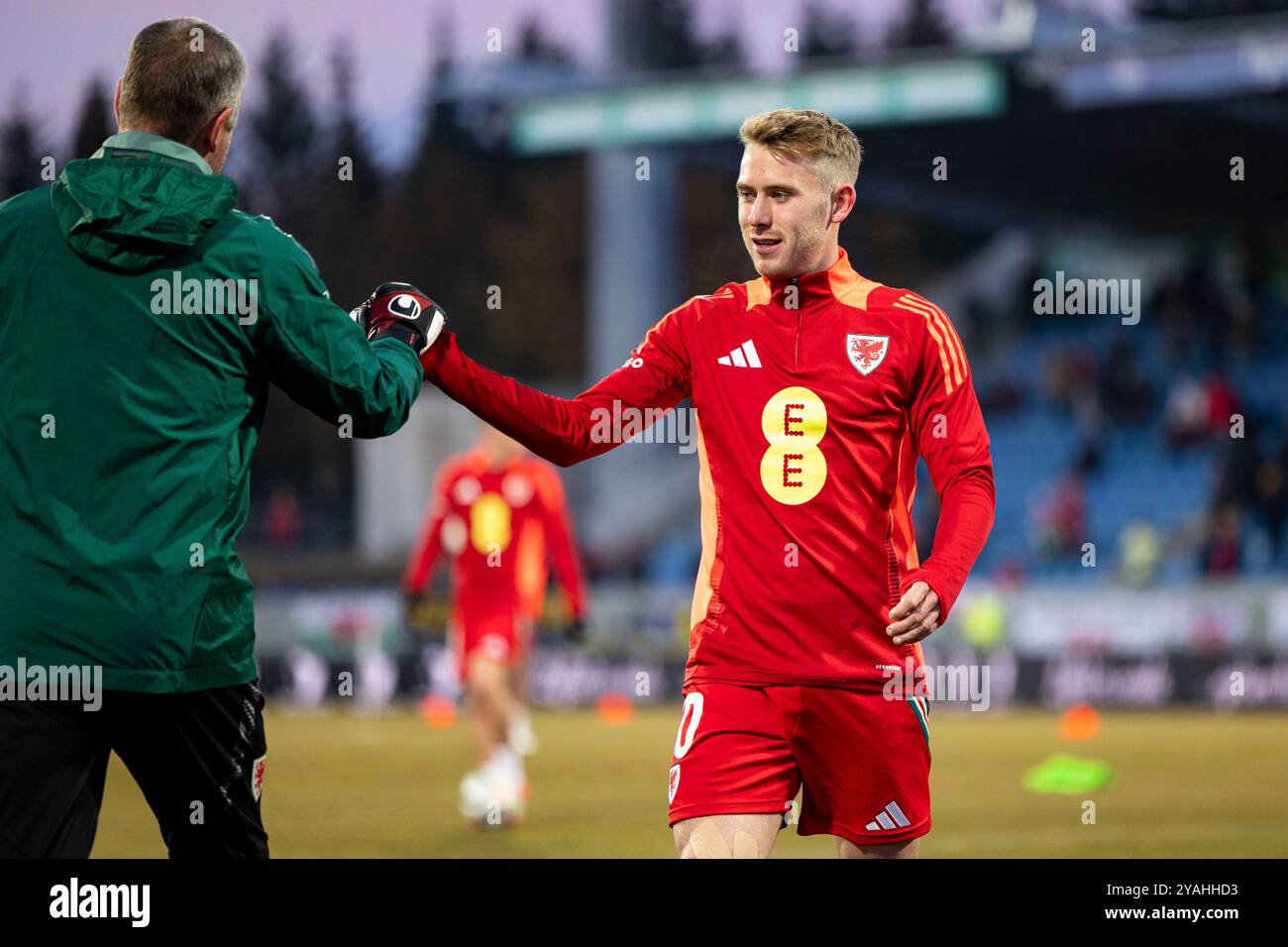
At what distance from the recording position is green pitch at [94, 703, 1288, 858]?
9633mm

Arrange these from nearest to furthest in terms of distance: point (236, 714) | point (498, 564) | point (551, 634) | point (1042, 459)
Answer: point (236, 714) → point (498, 564) → point (551, 634) → point (1042, 459)

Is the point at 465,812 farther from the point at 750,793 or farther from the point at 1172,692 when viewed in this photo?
the point at 1172,692

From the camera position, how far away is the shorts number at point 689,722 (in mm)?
4859

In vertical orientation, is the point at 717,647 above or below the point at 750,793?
above

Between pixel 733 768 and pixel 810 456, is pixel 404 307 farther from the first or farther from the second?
pixel 733 768

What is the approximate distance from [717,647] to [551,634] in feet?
55.6

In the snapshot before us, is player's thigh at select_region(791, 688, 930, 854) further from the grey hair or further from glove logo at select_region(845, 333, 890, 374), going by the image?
the grey hair

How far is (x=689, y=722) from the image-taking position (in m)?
4.89

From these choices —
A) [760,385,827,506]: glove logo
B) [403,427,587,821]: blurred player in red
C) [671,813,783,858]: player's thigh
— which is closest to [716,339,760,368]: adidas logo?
[760,385,827,506]: glove logo

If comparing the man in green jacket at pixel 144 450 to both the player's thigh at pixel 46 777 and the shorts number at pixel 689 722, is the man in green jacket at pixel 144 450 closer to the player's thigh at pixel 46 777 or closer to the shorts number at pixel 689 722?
the player's thigh at pixel 46 777

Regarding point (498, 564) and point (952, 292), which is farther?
point (952, 292)

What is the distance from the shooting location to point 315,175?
196 ft

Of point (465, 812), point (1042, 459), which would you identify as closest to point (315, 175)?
point (1042, 459)

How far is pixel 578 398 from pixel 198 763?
1.67 m
